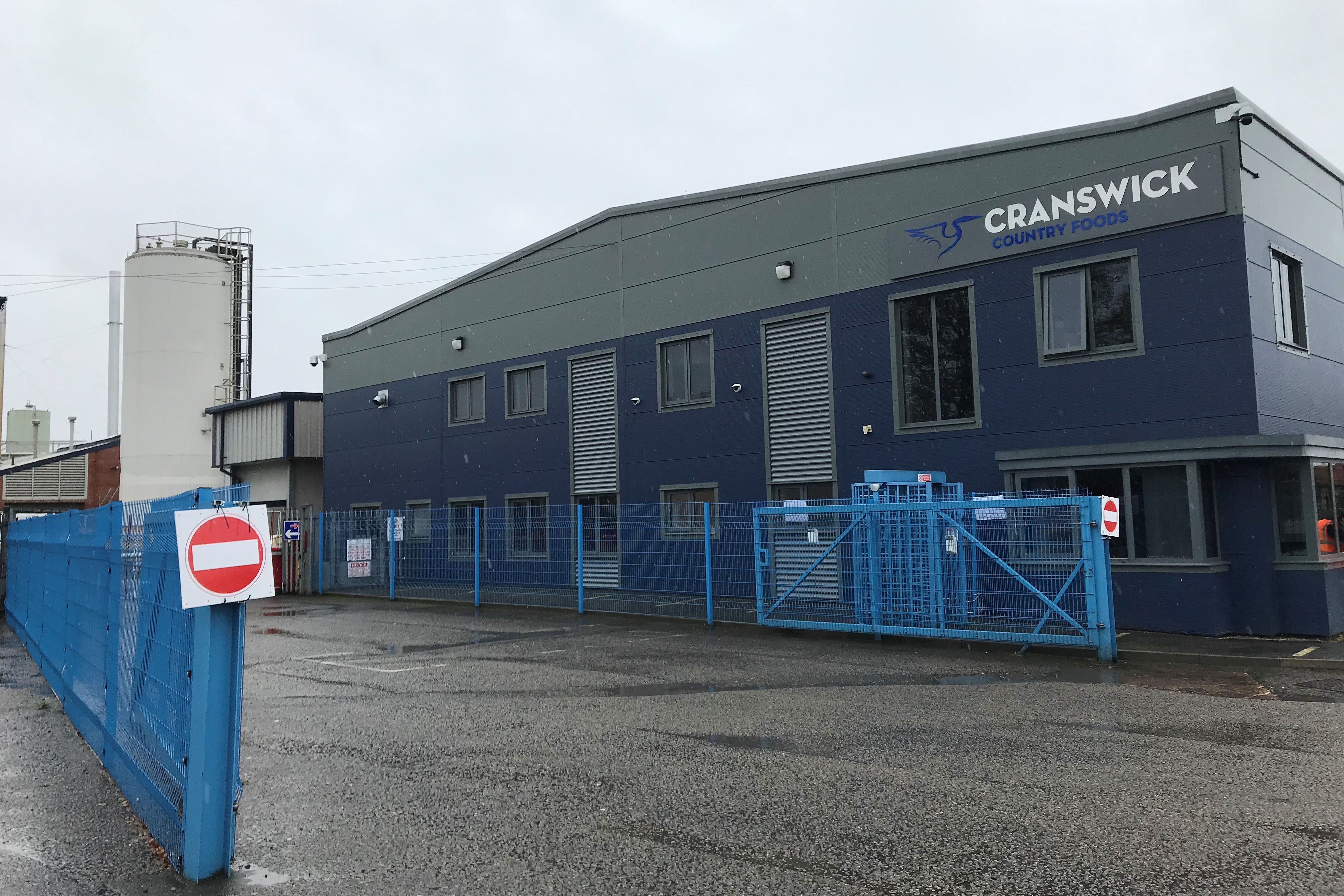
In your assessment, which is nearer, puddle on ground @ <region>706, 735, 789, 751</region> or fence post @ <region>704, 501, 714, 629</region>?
puddle on ground @ <region>706, 735, 789, 751</region>

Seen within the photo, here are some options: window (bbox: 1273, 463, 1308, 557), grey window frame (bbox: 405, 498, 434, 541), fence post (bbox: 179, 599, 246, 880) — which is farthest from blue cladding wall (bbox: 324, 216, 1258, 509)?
fence post (bbox: 179, 599, 246, 880)

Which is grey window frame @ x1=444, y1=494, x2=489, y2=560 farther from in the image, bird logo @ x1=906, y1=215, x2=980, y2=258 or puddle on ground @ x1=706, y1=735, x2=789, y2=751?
puddle on ground @ x1=706, y1=735, x2=789, y2=751

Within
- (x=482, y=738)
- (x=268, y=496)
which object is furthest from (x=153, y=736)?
(x=268, y=496)

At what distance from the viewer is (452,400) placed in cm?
2500

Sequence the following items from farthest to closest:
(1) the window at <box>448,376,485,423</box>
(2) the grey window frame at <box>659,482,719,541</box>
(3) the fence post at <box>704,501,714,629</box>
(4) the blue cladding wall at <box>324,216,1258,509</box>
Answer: (1) the window at <box>448,376,485,423</box> < (2) the grey window frame at <box>659,482,719,541</box> < (3) the fence post at <box>704,501,714,629</box> < (4) the blue cladding wall at <box>324,216,1258,509</box>

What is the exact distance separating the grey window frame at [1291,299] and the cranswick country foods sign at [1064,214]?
58.7 inches

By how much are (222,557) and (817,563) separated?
32.6 feet

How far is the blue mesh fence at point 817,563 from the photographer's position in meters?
11.4

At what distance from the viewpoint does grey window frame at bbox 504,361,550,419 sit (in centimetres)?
2258

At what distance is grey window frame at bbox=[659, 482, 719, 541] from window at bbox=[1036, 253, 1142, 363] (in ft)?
19.1

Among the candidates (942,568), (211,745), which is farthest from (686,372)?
(211,745)

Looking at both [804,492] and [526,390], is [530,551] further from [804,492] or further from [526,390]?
[804,492]

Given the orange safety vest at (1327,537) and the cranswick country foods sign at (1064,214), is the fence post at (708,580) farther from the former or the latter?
the orange safety vest at (1327,537)

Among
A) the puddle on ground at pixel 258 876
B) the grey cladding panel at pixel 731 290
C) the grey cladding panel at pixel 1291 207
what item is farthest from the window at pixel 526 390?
the puddle on ground at pixel 258 876
